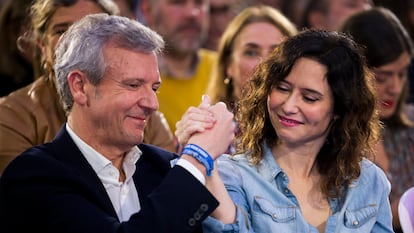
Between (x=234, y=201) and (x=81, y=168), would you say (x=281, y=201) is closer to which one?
(x=234, y=201)

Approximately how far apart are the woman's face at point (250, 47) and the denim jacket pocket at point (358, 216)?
1.34m

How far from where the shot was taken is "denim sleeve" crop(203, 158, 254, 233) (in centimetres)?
290

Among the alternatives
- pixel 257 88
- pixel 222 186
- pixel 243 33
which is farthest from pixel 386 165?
pixel 222 186

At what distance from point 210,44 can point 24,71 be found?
1.80 meters

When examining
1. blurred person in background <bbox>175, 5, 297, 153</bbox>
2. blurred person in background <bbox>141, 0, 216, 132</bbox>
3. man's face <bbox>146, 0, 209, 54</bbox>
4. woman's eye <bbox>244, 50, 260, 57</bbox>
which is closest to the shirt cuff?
blurred person in background <bbox>175, 5, 297, 153</bbox>

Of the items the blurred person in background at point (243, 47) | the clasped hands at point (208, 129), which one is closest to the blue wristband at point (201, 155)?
the clasped hands at point (208, 129)

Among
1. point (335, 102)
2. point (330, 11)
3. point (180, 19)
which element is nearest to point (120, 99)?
point (335, 102)

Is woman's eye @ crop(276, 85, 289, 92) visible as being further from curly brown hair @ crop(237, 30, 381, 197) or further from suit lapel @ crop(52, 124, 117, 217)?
suit lapel @ crop(52, 124, 117, 217)

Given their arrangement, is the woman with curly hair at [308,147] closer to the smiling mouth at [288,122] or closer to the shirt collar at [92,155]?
the smiling mouth at [288,122]

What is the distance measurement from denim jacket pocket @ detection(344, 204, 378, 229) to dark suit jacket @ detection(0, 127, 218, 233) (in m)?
0.57

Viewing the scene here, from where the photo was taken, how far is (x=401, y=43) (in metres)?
4.41

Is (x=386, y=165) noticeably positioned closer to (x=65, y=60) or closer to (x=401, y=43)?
(x=401, y=43)

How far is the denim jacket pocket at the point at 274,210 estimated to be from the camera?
304cm

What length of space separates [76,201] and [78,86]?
1.24ft
